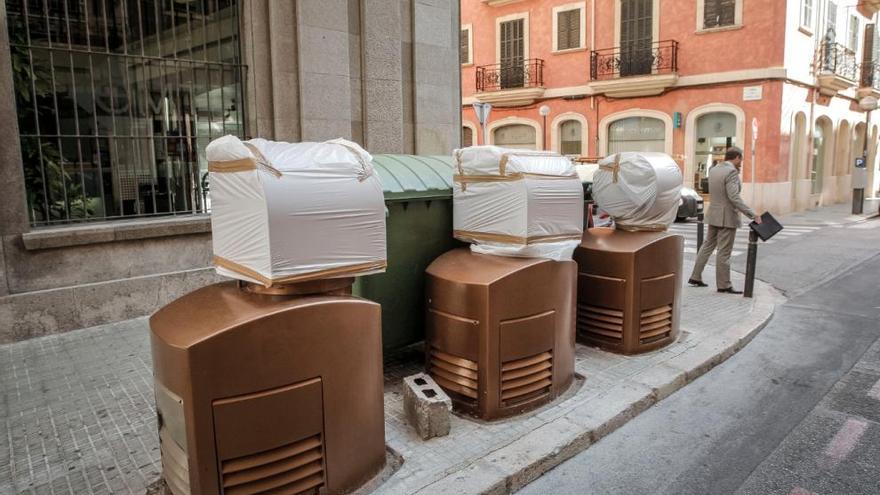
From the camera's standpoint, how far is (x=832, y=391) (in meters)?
4.79

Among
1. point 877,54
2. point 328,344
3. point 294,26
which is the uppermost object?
point 877,54

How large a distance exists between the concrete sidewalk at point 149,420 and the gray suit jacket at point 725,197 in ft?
7.01

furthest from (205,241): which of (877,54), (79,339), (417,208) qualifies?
(877,54)

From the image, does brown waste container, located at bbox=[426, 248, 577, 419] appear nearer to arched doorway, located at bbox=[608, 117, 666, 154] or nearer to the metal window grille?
the metal window grille

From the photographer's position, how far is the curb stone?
333cm

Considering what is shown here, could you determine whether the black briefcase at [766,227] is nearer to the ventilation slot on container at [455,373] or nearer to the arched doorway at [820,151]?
the ventilation slot on container at [455,373]

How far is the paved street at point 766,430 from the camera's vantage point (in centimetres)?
346

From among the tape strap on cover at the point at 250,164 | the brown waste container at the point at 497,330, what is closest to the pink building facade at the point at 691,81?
the brown waste container at the point at 497,330

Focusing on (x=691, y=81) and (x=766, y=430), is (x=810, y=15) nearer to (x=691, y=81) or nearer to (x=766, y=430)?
(x=691, y=81)

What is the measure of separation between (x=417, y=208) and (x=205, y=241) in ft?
12.7

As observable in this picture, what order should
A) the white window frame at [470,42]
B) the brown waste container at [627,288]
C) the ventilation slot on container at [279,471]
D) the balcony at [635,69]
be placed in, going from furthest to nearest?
the white window frame at [470,42] < the balcony at [635,69] < the brown waste container at [627,288] < the ventilation slot on container at [279,471]

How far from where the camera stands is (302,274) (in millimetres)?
2986

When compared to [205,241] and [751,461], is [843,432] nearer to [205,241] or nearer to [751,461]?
[751,461]

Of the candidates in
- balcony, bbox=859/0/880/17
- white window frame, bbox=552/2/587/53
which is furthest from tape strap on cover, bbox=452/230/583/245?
balcony, bbox=859/0/880/17
